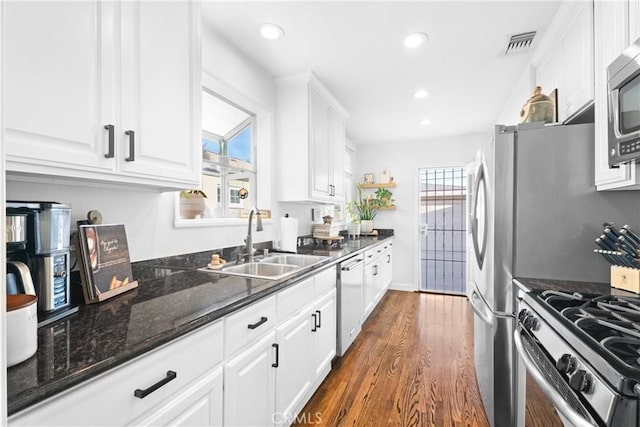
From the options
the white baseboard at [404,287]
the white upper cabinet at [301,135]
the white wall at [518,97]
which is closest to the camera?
the white wall at [518,97]

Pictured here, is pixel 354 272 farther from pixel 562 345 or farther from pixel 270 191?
pixel 562 345

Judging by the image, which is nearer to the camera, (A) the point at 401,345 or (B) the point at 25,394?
(B) the point at 25,394

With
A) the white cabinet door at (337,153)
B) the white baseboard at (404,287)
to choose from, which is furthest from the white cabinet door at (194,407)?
the white baseboard at (404,287)

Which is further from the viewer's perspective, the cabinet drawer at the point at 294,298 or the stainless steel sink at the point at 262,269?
the stainless steel sink at the point at 262,269

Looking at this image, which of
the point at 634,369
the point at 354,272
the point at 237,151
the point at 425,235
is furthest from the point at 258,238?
the point at 425,235

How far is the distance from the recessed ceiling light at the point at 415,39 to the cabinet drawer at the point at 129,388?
2.21 metres

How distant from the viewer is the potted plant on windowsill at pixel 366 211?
4.83 meters

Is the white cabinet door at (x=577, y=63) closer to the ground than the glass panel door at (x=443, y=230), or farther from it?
farther from it

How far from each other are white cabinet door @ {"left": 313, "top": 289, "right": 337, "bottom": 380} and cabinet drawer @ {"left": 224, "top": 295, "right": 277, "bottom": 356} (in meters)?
0.61

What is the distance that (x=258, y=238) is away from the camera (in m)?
2.55

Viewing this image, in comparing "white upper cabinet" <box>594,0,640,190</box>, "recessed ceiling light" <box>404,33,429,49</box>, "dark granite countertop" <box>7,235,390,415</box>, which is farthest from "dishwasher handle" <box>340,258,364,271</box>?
"recessed ceiling light" <box>404,33,429,49</box>

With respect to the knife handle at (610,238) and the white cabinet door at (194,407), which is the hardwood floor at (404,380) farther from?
the knife handle at (610,238)

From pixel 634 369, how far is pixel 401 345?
7.74 feet

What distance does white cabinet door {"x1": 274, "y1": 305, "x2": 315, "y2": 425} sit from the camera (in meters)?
1.55
